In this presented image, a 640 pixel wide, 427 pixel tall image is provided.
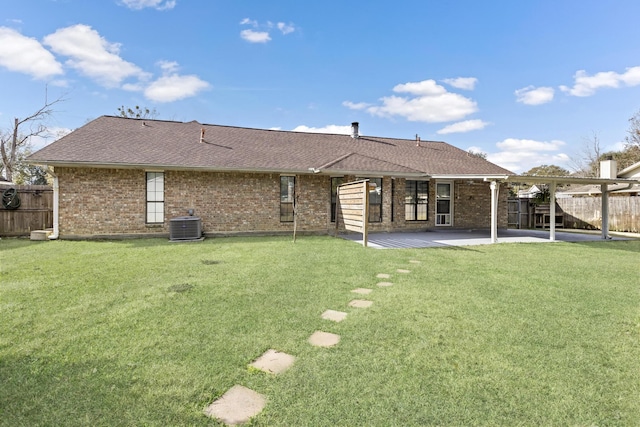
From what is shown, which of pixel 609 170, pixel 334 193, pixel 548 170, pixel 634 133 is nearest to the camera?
pixel 334 193

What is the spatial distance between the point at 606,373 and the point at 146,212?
12195 mm

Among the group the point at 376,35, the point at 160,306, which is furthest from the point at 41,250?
the point at 376,35

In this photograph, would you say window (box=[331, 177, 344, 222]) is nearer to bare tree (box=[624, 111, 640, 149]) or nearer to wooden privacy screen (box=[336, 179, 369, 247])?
wooden privacy screen (box=[336, 179, 369, 247])

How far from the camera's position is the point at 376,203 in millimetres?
13234

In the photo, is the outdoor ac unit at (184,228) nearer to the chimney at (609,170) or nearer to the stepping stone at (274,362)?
the stepping stone at (274,362)

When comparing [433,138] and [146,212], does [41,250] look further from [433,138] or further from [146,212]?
[433,138]

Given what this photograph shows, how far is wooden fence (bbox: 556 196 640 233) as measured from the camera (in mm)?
16234

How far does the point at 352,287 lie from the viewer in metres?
5.10

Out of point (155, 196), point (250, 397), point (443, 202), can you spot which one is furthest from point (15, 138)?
point (250, 397)

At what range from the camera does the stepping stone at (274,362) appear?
102 inches

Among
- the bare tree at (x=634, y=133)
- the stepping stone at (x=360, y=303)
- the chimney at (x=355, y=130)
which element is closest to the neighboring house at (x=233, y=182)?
the chimney at (x=355, y=130)

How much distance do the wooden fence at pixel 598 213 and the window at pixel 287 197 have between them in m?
16.1

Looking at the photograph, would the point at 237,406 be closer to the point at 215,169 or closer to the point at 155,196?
the point at 215,169

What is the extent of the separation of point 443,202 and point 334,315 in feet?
41.0
